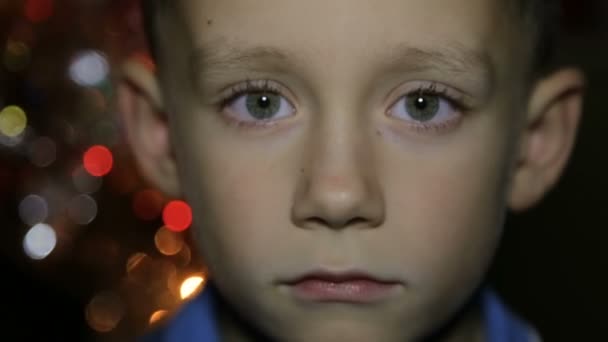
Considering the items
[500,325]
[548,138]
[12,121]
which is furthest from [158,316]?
[548,138]

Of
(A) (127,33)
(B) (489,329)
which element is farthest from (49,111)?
(B) (489,329)

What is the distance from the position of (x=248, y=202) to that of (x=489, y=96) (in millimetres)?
235

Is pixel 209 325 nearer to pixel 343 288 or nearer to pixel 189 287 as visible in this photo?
pixel 343 288

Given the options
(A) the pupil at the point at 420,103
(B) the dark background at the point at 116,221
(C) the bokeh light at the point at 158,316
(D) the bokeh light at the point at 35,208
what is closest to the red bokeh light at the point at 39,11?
(B) the dark background at the point at 116,221

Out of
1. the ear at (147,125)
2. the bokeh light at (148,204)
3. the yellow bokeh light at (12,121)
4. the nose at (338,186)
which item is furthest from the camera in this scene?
the bokeh light at (148,204)

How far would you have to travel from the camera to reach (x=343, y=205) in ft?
2.93

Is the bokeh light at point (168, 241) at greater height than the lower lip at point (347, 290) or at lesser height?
lesser

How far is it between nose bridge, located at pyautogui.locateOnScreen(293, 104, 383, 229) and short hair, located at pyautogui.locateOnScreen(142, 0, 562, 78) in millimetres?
205

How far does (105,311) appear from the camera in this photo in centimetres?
186

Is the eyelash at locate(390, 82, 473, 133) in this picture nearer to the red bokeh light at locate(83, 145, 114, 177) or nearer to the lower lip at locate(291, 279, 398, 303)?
the lower lip at locate(291, 279, 398, 303)

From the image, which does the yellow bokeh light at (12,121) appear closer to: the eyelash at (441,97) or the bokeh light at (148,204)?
the bokeh light at (148,204)

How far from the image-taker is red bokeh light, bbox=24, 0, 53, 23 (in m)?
1.65

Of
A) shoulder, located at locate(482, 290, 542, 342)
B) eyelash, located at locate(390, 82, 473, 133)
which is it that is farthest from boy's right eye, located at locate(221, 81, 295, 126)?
shoulder, located at locate(482, 290, 542, 342)

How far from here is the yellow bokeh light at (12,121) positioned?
5.38ft
